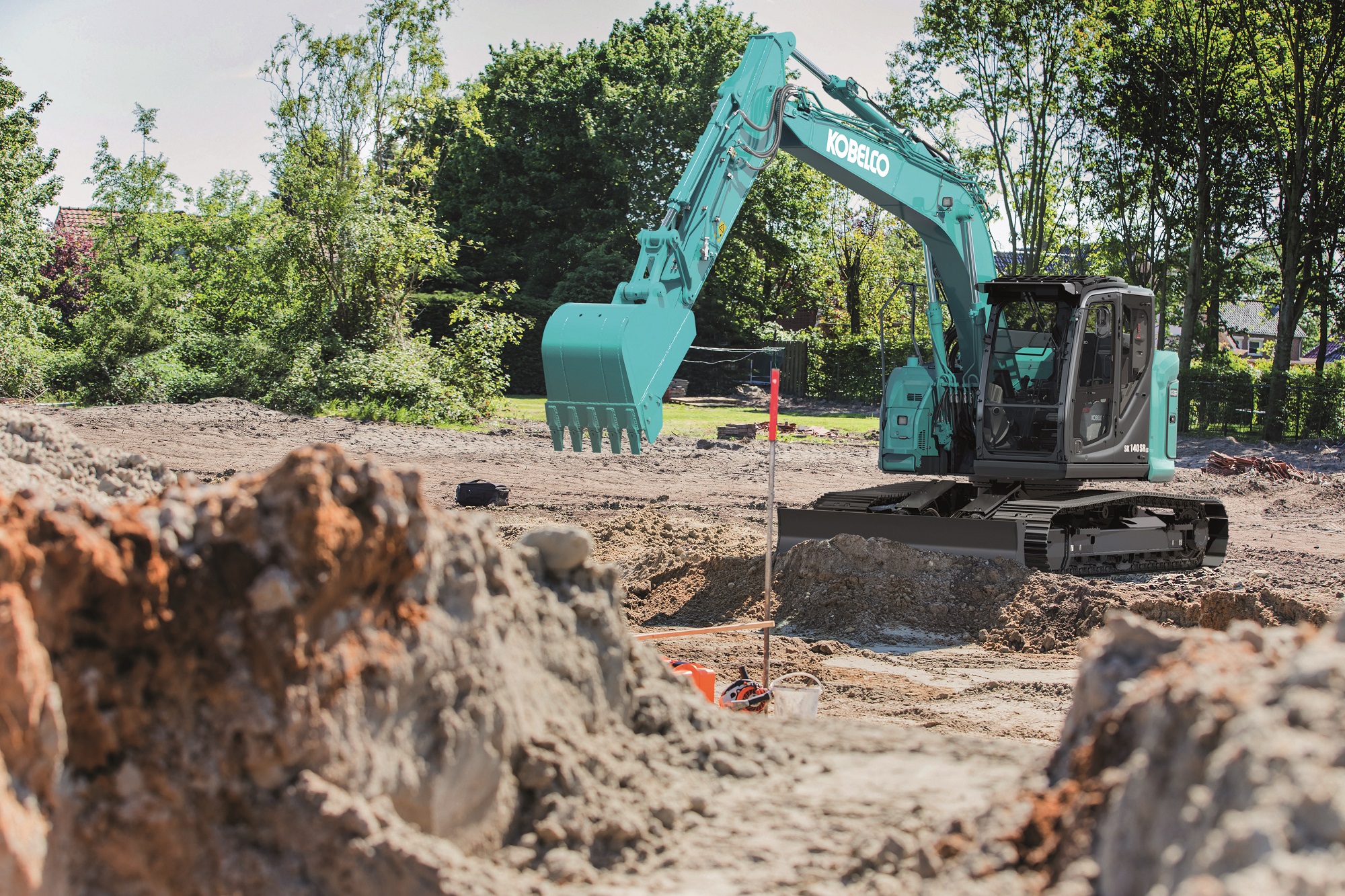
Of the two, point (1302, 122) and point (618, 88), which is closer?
point (1302, 122)

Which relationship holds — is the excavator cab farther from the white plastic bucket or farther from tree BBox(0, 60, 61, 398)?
tree BBox(0, 60, 61, 398)

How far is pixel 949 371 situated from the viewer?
440 inches

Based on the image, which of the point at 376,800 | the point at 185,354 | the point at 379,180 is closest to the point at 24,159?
the point at 185,354

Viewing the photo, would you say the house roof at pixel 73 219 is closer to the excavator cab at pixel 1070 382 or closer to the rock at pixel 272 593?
the excavator cab at pixel 1070 382

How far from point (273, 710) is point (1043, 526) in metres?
7.92

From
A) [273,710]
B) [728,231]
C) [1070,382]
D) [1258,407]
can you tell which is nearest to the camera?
[273,710]

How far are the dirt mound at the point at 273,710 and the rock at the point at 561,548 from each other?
1.86 ft

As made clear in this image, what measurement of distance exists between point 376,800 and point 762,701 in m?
3.54

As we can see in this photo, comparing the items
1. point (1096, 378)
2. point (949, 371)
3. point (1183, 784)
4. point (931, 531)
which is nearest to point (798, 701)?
point (931, 531)

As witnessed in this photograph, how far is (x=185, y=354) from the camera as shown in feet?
80.9

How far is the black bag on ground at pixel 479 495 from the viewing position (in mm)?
14023

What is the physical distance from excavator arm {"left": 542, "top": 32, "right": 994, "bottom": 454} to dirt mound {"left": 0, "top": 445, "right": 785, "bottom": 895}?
5.22 m

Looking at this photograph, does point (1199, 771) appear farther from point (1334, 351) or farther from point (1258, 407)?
point (1334, 351)

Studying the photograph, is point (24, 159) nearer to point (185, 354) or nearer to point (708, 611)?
point (185, 354)
